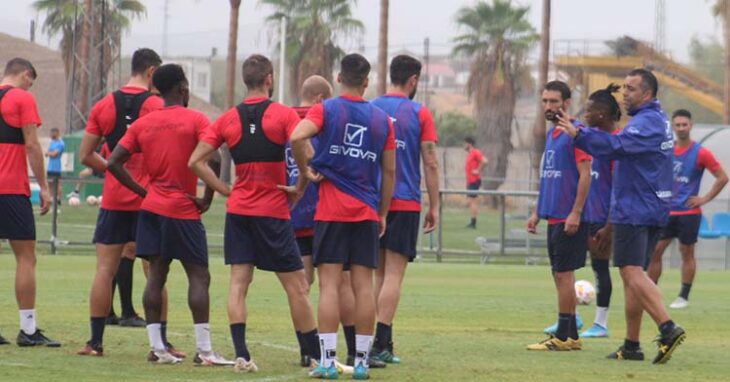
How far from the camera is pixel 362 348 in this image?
35.8 feet

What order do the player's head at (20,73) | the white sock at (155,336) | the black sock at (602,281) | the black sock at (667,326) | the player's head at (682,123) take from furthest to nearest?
the player's head at (682,123) → the black sock at (602,281) → the player's head at (20,73) → the black sock at (667,326) → the white sock at (155,336)

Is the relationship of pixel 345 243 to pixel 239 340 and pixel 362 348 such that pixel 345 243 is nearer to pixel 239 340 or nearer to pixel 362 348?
pixel 362 348

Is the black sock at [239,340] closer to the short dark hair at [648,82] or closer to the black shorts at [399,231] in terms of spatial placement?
the black shorts at [399,231]

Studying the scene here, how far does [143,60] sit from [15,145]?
1.30m

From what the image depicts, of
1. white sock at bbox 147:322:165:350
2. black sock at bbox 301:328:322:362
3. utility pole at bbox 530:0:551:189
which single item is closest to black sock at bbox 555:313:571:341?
black sock at bbox 301:328:322:362

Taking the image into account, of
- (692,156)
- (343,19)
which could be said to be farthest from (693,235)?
(343,19)

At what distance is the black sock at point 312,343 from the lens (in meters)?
11.4

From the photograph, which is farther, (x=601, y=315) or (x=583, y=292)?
(x=583, y=292)

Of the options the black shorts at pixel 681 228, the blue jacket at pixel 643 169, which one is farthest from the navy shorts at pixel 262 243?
the black shorts at pixel 681 228

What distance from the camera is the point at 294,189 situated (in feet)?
36.1

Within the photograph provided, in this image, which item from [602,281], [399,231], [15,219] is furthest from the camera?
[602,281]

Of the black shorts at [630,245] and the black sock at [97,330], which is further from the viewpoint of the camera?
the black shorts at [630,245]

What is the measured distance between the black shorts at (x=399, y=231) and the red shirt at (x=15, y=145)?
3.04m

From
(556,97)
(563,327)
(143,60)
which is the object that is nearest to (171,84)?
(143,60)
